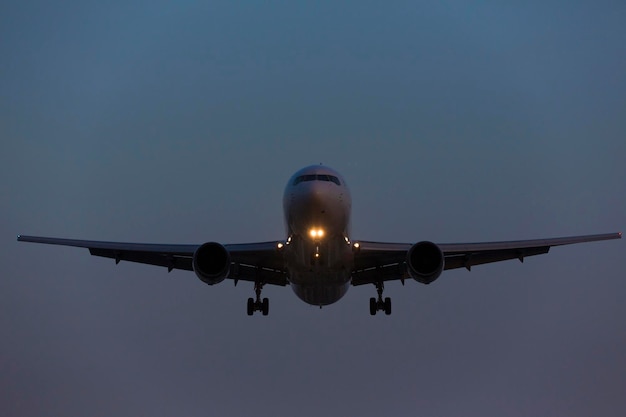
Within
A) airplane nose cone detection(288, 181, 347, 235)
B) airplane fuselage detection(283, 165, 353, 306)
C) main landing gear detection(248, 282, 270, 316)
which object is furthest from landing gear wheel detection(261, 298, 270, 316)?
airplane nose cone detection(288, 181, 347, 235)

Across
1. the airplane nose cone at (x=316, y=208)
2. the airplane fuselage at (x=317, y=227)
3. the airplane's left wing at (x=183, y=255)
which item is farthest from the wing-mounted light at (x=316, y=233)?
the airplane's left wing at (x=183, y=255)

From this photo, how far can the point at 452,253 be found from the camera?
103 feet

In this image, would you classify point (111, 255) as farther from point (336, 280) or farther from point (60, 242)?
point (336, 280)

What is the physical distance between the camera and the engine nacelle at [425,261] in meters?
27.7

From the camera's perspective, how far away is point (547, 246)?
32250mm

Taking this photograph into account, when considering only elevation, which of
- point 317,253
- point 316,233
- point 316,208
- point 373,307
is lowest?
point 317,253

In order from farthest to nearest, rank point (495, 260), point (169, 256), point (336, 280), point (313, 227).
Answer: point (495, 260), point (169, 256), point (336, 280), point (313, 227)

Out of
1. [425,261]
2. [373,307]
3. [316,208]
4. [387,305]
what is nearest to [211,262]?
[316,208]

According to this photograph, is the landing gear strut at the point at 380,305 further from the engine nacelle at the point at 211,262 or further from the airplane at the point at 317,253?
the engine nacelle at the point at 211,262

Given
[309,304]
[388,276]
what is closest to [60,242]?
[309,304]

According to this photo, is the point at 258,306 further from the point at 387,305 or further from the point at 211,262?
the point at 211,262

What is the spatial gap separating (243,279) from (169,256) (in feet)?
13.4

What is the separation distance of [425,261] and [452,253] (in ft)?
12.0

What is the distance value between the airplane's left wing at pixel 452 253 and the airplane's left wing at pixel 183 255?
346 cm
